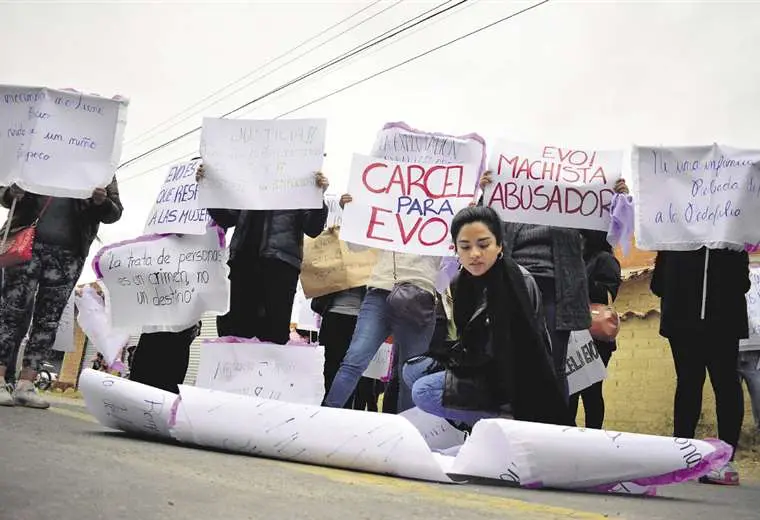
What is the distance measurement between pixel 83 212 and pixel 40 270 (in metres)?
0.47

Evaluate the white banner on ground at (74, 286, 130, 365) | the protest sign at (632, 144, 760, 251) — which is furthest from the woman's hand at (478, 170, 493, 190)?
the white banner on ground at (74, 286, 130, 365)

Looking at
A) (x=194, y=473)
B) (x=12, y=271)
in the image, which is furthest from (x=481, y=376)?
(x=12, y=271)

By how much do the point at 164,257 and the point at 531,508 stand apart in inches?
129

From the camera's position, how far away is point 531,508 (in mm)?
2287

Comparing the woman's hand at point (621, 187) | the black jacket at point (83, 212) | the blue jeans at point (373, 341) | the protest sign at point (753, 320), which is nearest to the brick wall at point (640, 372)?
the protest sign at point (753, 320)

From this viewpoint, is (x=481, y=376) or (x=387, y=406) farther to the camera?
(x=387, y=406)

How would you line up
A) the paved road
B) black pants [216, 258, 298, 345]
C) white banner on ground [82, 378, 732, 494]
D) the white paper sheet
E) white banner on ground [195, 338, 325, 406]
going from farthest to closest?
black pants [216, 258, 298, 345] → white banner on ground [195, 338, 325, 406] → the white paper sheet → white banner on ground [82, 378, 732, 494] → the paved road

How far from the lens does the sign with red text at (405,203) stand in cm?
482

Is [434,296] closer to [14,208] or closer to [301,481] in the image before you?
[301,481]

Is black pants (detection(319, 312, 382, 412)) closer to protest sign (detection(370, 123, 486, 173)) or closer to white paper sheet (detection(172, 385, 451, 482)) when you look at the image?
protest sign (detection(370, 123, 486, 173))

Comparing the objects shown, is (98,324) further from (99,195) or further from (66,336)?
(99,195)

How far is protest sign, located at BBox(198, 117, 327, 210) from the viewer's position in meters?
4.64

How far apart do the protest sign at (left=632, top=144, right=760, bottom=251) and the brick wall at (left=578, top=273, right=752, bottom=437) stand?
3922mm

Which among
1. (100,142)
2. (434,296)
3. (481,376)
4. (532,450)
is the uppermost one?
(100,142)
